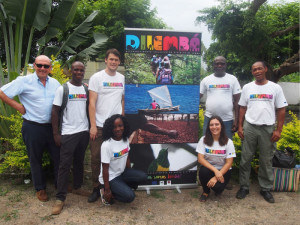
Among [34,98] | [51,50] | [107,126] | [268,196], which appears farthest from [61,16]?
[268,196]

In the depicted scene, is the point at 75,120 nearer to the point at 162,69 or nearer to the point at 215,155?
the point at 162,69

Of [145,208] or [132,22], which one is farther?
[132,22]

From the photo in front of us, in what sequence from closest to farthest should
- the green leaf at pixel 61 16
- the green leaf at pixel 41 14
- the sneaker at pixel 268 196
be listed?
the sneaker at pixel 268 196, the green leaf at pixel 41 14, the green leaf at pixel 61 16

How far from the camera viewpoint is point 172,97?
13.0 ft

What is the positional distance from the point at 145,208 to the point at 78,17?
49.6 feet

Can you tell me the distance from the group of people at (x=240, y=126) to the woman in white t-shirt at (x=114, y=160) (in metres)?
1.13

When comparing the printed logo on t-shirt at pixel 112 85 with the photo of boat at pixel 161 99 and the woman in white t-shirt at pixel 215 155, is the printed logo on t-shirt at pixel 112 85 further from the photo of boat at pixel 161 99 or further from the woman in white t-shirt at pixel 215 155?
the woman in white t-shirt at pixel 215 155

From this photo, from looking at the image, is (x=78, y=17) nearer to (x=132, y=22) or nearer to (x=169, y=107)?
(x=132, y=22)

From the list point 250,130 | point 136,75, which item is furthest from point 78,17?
point 250,130

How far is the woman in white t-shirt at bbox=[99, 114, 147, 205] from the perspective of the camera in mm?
3256

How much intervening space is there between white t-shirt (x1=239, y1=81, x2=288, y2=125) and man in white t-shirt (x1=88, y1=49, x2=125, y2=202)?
1.96 meters

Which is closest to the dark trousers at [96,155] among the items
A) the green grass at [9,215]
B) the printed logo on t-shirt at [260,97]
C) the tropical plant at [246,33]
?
the green grass at [9,215]

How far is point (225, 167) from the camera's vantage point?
3.59m

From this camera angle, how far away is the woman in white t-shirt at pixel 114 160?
326cm
